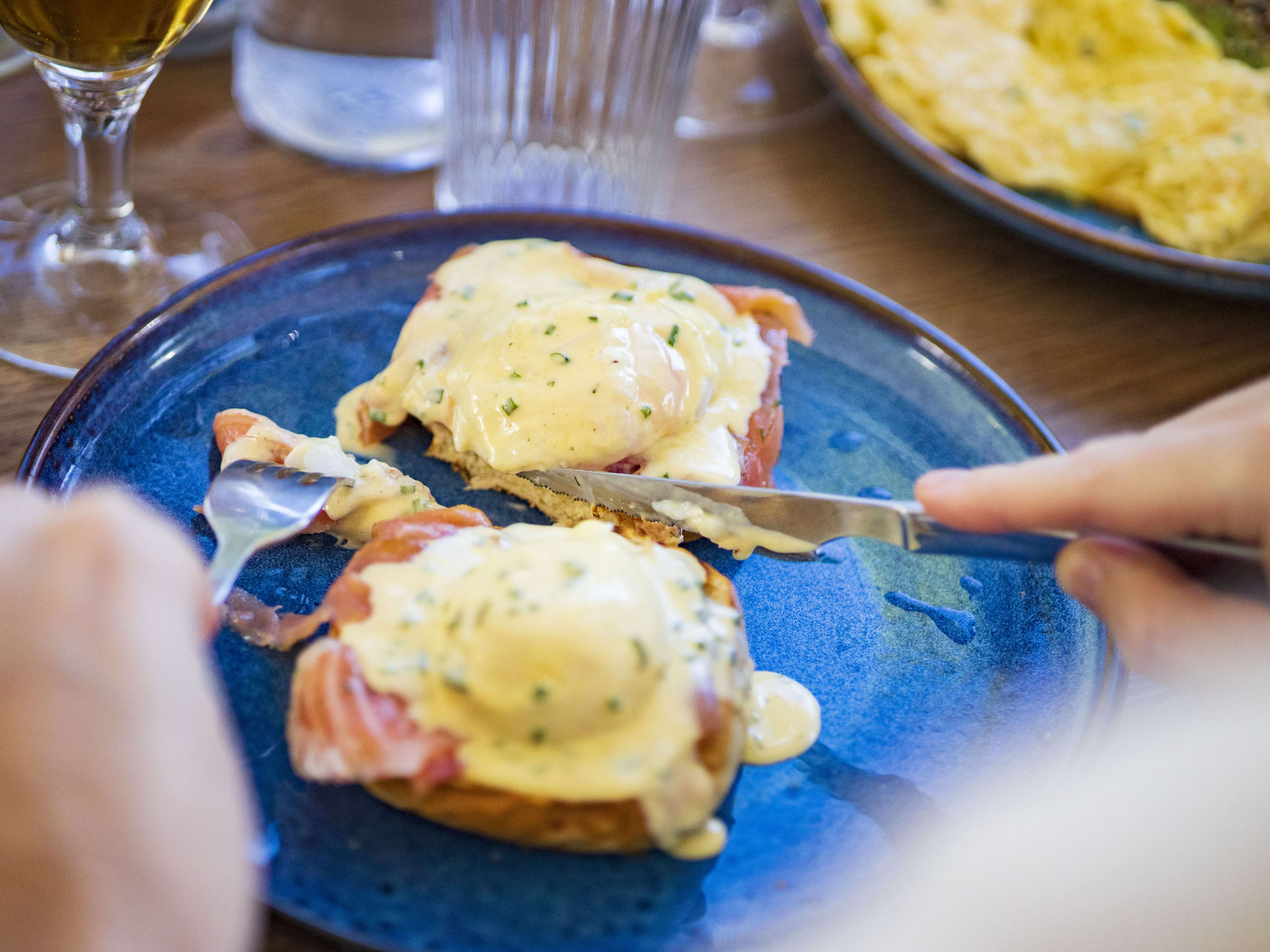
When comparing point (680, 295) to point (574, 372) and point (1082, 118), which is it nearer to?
point (574, 372)

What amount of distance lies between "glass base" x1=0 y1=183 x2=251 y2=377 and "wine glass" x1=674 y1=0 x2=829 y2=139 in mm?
1318

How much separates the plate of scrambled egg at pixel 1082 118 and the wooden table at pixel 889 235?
6.7 inches

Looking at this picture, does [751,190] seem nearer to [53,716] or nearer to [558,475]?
[558,475]

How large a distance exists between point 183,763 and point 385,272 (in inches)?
57.3

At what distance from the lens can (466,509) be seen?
1.77m

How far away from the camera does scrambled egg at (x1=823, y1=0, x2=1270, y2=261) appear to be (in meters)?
2.82

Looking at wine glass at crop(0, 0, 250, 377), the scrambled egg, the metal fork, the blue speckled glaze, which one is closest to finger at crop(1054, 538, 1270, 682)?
the blue speckled glaze

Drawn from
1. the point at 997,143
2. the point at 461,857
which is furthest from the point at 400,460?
the point at 997,143

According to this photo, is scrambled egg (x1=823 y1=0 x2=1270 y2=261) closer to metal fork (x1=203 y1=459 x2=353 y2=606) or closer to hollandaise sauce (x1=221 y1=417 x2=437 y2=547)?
hollandaise sauce (x1=221 y1=417 x2=437 y2=547)

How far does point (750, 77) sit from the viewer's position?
342cm

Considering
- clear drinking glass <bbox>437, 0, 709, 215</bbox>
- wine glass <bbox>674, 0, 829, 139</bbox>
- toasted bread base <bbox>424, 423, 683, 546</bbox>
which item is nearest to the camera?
toasted bread base <bbox>424, 423, 683, 546</bbox>

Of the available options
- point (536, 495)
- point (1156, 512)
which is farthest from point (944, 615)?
point (536, 495)

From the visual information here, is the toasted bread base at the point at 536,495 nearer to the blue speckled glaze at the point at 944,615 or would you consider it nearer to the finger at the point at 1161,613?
the blue speckled glaze at the point at 944,615

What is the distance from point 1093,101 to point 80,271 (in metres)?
2.82
